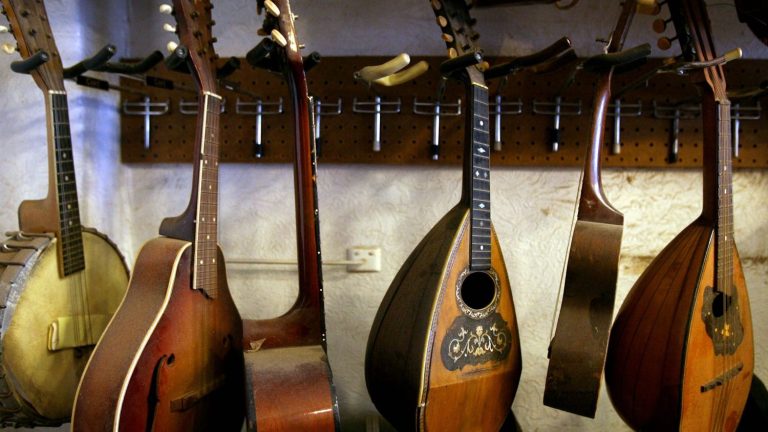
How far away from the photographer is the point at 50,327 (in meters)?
0.95

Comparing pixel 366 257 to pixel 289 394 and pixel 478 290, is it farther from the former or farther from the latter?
pixel 289 394

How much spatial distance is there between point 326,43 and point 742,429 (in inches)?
58.0

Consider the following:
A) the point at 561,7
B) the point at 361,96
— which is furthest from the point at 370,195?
the point at 561,7

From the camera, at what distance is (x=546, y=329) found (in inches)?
50.9

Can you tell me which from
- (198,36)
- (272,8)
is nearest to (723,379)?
(272,8)

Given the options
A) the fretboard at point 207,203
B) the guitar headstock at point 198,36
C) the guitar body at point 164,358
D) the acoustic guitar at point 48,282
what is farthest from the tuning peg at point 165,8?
the guitar body at point 164,358

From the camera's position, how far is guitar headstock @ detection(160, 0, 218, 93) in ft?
3.04

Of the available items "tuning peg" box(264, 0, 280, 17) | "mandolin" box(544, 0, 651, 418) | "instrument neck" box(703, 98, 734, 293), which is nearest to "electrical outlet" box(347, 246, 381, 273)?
"mandolin" box(544, 0, 651, 418)

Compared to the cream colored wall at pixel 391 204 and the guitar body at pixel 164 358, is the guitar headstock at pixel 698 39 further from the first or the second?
the guitar body at pixel 164 358

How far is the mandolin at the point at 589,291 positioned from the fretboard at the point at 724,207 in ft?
0.81

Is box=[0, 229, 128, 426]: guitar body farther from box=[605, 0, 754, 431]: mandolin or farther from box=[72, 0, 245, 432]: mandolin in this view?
box=[605, 0, 754, 431]: mandolin

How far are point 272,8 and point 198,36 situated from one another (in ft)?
0.59

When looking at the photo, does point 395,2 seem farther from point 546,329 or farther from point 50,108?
point 546,329

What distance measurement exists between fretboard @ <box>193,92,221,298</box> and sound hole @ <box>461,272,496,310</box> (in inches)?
20.9
